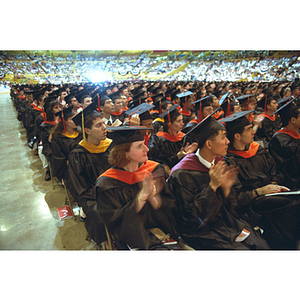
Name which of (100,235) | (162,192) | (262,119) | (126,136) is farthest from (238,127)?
(262,119)

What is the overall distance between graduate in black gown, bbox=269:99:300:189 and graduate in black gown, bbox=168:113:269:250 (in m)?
1.40

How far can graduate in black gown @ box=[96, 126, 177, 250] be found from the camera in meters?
1.46

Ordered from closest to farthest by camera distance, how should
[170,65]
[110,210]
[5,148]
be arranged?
[110,210], [5,148], [170,65]

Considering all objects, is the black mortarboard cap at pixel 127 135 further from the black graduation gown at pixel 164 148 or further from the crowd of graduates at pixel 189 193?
the black graduation gown at pixel 164 148

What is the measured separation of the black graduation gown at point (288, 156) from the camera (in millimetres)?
2541

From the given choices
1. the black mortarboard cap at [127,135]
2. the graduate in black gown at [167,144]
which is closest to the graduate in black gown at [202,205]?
the black mortarboard cap at [127,135]

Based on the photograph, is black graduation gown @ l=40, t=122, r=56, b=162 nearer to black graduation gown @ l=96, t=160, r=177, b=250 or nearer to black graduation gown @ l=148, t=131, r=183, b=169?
black graduation gown @ l=148, t=131, r=183, b=169

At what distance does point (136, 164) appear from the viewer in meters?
1.56

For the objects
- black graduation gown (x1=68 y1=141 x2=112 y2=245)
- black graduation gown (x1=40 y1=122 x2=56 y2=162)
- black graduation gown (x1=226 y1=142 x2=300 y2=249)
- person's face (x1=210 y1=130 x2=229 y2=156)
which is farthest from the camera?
black graduation gown (x1=40 y1=122 x2=56 y2=162)

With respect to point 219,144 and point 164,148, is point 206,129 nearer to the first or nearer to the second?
point 219,144

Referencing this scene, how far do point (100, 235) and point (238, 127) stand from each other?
1.79 m

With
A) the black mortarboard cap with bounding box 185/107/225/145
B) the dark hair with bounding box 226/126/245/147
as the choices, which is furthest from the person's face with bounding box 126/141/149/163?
the dark hair with bounding box 226/126/245/147

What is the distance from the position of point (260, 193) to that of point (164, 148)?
162 cm

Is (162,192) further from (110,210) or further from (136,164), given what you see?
(110,210)
